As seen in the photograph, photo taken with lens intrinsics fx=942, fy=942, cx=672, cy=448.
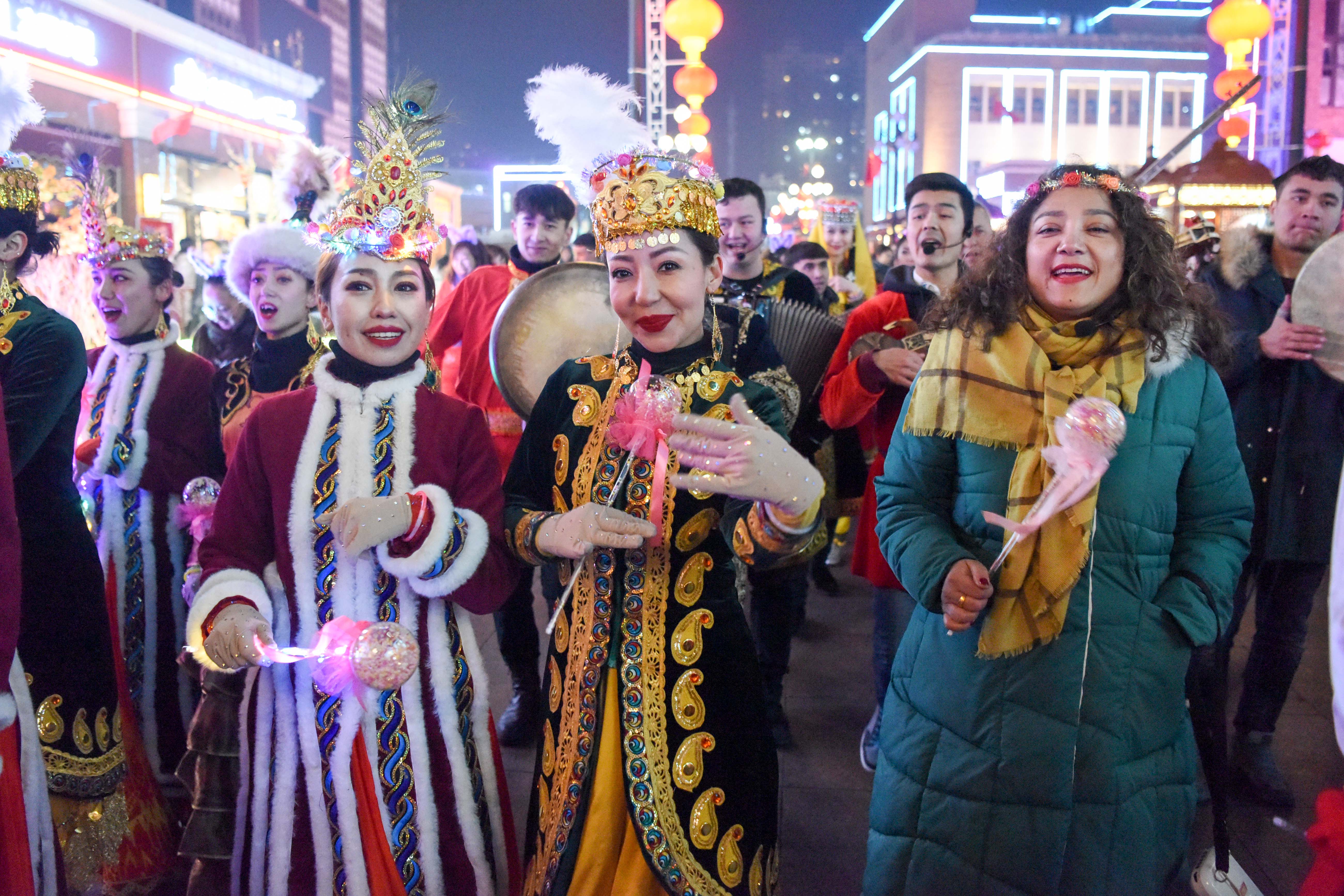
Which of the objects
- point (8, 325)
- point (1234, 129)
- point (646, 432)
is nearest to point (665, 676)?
point (646, 432)

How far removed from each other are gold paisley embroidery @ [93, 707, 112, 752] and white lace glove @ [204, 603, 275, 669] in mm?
1091

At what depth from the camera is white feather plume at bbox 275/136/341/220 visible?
10.2 feet

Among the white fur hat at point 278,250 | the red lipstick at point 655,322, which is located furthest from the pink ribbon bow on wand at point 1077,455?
the white fur hat at point 278,250

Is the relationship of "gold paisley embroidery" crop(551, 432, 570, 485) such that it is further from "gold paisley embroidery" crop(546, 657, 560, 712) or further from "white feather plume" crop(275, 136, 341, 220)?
"white feather plume" crop(275, 136, 341, 220)

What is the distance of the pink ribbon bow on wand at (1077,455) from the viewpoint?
178 centimetres

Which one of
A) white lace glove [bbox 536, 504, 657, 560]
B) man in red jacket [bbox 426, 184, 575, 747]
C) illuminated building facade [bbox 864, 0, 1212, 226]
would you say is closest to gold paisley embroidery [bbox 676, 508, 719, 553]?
white lace glove [bbox 536, 504, 657, 560]

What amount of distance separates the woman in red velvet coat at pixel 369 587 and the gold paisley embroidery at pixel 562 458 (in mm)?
147

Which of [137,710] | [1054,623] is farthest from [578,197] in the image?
[137,710]

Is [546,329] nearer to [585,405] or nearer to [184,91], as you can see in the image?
[585,405]

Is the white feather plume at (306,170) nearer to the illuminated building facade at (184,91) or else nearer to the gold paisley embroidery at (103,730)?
the gold paisley embroidery at (103,730)

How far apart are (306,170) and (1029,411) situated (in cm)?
243

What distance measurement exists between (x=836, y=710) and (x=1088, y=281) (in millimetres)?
2619

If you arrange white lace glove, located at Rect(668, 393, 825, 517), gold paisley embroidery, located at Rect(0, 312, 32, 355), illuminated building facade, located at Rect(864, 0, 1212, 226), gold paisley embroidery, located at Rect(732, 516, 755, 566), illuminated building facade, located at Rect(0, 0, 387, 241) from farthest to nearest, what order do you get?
1. illuminated building facade, located at Rect(864, 0, 1212, 226)
2. illuminated building facade, located at Rect(0, 0, 387, 241)
3. gold paisley embroidery, located at Rect(0, 312, 32, 355)
4. gold paisley embroidery, located at Rect(732, 516, 755, 566)
5. white lace glove, located at Rect(668, 393, 825, 517)

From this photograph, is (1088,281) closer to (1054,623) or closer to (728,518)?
(1054,623)
